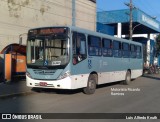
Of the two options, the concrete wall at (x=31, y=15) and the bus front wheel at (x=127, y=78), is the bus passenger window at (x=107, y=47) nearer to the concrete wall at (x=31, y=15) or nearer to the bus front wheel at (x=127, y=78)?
the bus front wheel at (x=127, y=78)

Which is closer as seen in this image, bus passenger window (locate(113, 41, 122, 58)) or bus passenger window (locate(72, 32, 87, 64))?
bus passenger window (locate(72, 32, 87, 64))

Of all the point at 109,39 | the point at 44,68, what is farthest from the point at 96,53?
the point at 44,68

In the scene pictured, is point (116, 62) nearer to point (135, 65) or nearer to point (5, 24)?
point (135, 65)

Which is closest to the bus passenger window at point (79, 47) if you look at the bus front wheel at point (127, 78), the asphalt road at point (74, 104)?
the asphalt road at point (74, 104)

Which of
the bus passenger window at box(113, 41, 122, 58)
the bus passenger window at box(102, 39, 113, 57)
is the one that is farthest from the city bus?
the bus passenger window at box(113, 41, 122, 58)

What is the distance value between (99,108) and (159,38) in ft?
147

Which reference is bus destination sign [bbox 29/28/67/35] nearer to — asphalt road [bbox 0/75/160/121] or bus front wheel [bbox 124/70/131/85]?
asphalt road [bbox 0/75/160/121]

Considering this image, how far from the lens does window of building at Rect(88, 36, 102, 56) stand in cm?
1470

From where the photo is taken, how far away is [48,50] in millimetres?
13398

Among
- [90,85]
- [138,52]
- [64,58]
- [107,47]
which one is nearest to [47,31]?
[64,58]

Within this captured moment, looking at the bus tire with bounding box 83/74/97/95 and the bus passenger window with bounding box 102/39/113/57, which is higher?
the bus passenger window with bounding box 102/39/113/57

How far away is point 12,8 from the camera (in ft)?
69.8

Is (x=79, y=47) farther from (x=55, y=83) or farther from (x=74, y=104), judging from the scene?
(x=74, y=104)

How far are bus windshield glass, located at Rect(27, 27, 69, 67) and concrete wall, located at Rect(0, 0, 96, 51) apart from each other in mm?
7331
